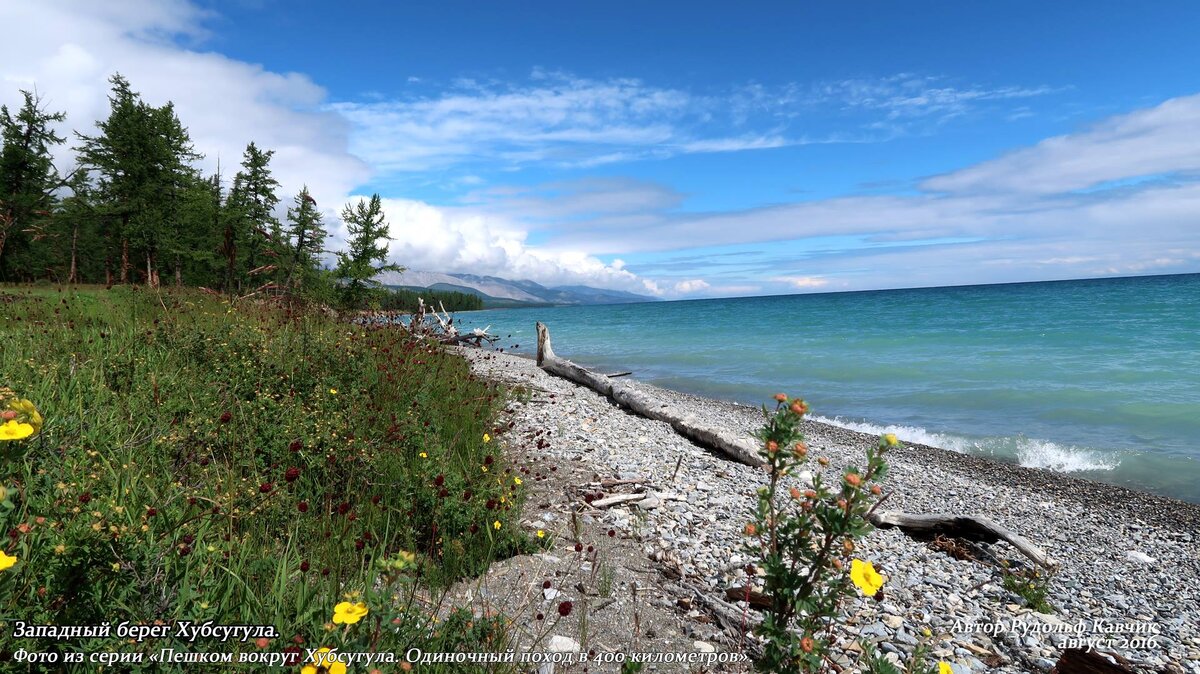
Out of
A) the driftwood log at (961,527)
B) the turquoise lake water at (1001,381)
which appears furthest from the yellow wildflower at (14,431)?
the turquoise lake water at (1001,381)

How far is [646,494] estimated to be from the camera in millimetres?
6984

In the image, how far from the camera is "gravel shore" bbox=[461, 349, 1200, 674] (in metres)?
4.64

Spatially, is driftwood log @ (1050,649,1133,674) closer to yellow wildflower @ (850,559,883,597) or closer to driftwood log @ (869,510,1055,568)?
driftwood log @ (869,510,1055,568)

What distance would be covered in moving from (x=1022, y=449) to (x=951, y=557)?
9.35 m

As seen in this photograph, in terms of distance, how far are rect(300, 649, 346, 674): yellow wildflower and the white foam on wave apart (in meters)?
14.3

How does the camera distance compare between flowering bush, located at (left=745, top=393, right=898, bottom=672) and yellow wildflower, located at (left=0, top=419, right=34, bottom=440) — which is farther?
flowering bush, located at (left=745, top=393, right=898, bottom=672)

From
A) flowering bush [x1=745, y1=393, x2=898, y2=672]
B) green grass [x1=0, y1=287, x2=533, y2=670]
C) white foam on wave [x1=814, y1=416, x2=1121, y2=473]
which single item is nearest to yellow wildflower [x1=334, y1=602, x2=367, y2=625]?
green grass [x1=0, y1=287, x2=533, y2=670]

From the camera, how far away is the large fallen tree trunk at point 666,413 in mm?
9663

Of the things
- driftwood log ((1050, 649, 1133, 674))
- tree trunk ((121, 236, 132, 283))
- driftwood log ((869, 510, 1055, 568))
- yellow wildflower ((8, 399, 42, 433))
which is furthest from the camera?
tree trunk ((121, 236, 132, 283))

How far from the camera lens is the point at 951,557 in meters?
6.55

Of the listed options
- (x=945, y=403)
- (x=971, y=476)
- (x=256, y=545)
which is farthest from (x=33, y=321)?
(x=945, y=403)

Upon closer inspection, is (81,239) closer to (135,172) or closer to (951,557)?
(135,172)

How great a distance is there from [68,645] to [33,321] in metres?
9.10

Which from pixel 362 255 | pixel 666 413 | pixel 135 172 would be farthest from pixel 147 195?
pixel 666 413
